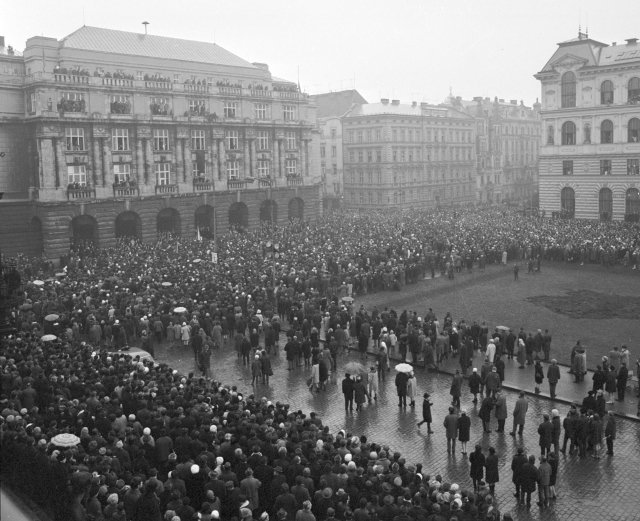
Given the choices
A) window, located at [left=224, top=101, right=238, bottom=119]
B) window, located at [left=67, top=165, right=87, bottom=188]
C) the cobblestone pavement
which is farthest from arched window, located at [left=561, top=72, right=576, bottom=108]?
the cobblestone pavement

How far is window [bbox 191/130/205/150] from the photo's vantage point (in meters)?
59.9

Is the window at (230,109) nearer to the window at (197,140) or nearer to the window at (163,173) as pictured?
the window at (197,140)

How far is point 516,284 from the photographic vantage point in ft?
131

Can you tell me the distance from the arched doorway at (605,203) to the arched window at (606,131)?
4.63 metres

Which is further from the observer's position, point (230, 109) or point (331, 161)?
point (331, 161)

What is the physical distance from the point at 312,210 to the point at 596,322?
4222 centimetres

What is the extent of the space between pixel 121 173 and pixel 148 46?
46.7 feet

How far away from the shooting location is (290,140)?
6856cm

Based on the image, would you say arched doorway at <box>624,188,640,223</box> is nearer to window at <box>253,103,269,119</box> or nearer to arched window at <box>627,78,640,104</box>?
arched window at <box>627,78,640,104</box>

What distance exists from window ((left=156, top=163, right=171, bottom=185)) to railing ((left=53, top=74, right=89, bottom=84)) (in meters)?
8.82

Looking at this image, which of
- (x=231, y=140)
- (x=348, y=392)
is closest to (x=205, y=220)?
(x=231, y=140)

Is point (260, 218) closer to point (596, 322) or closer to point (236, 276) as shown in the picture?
point (236, 276)

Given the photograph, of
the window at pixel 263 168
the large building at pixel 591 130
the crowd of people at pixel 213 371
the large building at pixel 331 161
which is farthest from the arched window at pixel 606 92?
the large building at pixel 331 161

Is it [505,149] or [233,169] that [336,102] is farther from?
[233,169]
